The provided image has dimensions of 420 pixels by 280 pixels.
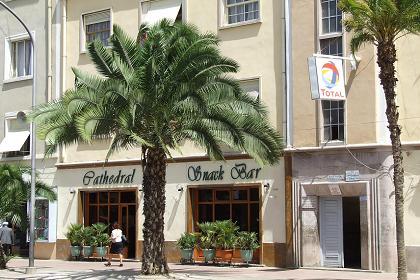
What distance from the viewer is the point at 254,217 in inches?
1047

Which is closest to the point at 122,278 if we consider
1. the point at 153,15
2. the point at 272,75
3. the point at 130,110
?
the point at 130,110

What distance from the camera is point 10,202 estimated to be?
83.0ft

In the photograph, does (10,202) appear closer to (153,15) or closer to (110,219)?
(110,219)

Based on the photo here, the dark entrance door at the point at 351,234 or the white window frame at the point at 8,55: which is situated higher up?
the white window frame at the point at 8,55

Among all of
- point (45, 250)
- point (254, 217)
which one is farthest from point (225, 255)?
point (45, 250)

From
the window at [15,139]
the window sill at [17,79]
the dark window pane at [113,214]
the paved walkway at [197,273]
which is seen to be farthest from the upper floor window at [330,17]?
the window at [15,139]

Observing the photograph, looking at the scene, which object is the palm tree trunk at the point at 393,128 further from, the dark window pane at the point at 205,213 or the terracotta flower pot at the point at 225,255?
the dark window pane at the point at 205,213

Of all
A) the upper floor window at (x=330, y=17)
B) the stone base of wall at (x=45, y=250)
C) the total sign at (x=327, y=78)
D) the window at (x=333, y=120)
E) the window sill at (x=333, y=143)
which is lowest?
the stone base of wall at (x=45, y=250)

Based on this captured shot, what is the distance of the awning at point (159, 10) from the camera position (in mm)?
28906

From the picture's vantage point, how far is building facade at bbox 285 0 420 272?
2327 centimetres

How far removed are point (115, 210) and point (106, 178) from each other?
1385mm

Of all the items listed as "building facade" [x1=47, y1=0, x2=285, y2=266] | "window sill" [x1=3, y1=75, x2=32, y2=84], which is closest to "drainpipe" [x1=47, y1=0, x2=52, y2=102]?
"building facade" [x1=47, y1=0, x2=285, y2=266]

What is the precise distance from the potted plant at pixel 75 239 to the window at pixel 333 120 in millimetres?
11262

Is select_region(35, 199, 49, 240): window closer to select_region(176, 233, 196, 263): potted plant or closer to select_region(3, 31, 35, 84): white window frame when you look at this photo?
select_region(3, 31, 35, 84): white window frame
